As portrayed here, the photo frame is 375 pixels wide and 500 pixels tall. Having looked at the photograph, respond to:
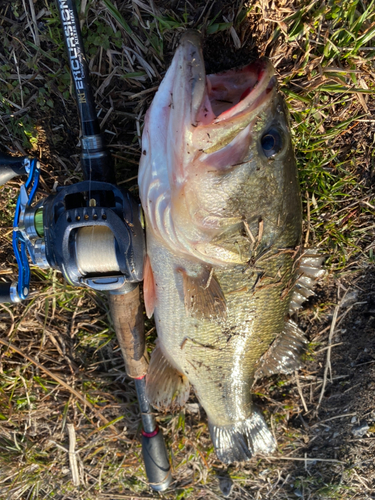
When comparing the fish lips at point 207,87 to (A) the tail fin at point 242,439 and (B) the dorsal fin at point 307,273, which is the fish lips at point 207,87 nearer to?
(B) the dorsal fin at point 307,273

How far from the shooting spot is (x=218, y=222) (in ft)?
4.60

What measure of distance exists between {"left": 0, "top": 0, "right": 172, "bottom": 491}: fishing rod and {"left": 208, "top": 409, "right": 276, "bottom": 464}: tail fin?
1.16 metres

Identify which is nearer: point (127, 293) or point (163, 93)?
point (163, 93)

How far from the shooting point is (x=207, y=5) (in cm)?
173

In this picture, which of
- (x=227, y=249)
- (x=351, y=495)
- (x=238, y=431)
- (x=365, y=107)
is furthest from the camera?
(x=351, y=495)

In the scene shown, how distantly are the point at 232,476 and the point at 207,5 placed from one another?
3.20 m

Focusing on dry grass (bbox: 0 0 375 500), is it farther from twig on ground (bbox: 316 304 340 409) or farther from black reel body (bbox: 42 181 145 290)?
black reel body (bbox: 42 181 145 290)

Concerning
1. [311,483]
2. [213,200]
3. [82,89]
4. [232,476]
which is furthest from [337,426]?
[82,89]

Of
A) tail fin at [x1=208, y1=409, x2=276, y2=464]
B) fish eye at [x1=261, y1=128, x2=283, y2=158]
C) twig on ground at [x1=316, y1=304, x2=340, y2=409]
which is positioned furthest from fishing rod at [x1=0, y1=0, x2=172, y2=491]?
twig on ground at [x1=316, y1=304, x2=340, y2=409]

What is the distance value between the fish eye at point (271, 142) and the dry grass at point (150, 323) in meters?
0.65

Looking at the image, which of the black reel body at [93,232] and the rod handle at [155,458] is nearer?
the black reel body at [93,232]

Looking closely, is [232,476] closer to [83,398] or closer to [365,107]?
[83,398]

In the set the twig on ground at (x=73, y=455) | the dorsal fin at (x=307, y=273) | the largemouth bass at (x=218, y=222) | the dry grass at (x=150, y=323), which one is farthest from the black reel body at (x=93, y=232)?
the twig on ground at (x=73, y=455)

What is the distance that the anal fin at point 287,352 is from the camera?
6.94 feet
